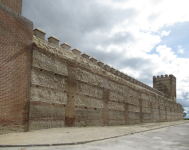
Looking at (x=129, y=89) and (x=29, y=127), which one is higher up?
(x=129, y=89)

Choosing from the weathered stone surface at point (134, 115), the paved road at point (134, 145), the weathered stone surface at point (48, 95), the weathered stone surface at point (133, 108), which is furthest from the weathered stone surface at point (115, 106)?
the paved road at point (134, 145)

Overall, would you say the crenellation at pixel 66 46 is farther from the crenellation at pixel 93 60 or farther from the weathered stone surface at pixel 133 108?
the weathered stone surface at pixel 133 108

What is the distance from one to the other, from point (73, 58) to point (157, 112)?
1752 centimetres

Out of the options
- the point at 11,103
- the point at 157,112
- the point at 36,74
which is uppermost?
the point at 36,74

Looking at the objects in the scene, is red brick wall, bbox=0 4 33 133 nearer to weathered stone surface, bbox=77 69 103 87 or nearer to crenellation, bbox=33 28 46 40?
crenellation, bbox=33 28 46 40

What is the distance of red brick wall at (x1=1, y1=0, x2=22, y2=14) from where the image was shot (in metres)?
7.22

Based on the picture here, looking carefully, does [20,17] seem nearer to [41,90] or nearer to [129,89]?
[41,90]

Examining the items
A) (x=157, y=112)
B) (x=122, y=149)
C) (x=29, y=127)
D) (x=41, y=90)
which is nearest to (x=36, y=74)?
(x=41, y=90)

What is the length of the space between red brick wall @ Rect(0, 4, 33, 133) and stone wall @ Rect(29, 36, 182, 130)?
337 mm

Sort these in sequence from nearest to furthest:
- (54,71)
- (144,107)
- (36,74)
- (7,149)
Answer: (7,149) → (36,74) → (54,71) → (144,107)

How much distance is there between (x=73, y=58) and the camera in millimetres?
9875

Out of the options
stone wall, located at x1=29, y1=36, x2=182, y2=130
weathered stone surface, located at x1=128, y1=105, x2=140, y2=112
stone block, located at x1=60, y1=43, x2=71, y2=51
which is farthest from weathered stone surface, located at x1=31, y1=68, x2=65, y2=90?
weathered stone surface, located at x1=128, y1=105, x2=140, y2=112

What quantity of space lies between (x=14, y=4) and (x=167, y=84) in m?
33.4

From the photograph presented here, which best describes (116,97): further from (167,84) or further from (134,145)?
(167,84)
